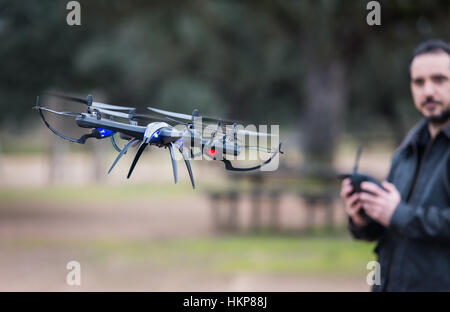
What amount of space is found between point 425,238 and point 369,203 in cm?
25

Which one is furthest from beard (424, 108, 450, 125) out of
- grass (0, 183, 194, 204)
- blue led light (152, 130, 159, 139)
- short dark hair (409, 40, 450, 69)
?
grass (0, 183, 194, 204)

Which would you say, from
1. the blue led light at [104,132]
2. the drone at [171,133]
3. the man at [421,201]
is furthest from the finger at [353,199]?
the blue led light at [104,132]

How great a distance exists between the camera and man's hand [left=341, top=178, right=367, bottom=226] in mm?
2189

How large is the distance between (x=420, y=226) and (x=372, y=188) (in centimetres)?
22

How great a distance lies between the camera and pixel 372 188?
7.09 feet

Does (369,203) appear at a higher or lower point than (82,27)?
lower

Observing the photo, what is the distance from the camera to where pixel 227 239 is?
9.06 metres

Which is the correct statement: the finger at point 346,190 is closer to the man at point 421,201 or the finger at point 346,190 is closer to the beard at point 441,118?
the man at point 421,201

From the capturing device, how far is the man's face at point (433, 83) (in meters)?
2.08

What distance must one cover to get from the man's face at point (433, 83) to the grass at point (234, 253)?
520 cm
